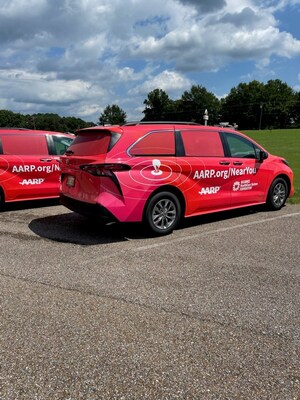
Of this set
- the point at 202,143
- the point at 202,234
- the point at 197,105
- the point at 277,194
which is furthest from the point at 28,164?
the point at 197,105

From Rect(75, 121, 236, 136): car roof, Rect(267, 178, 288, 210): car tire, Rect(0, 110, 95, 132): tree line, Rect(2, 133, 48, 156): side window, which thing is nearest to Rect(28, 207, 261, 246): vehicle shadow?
Rect(267, 178, 288, 210): car tire

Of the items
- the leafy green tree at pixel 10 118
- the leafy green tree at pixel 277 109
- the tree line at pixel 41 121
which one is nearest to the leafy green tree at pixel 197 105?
the leafy green tree at pixel 277 109

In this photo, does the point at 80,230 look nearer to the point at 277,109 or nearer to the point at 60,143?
the point at 60,143

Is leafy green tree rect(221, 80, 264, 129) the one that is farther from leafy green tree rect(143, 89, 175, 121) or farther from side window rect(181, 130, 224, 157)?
side window rect(181, 130, 224, 157)

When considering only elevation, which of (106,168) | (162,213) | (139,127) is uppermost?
(139,127)

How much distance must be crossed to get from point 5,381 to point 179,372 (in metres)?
1.18

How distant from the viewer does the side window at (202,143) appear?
6.75m

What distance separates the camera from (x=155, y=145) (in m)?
6.32

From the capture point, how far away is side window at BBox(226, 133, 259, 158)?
24.7ft

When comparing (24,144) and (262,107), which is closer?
(24,144)

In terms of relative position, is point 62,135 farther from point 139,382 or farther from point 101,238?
point 139,382

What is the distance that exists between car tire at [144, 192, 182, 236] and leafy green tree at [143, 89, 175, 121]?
133218 millimetres

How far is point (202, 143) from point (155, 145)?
3.62ft

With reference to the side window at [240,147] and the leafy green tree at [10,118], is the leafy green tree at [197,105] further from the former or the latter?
the side window at [240,147]
